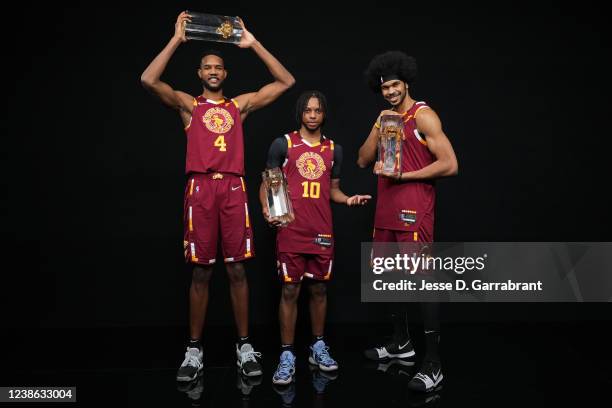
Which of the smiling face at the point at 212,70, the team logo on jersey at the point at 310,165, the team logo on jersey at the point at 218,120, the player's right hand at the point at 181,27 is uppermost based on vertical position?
the player's right hand at the point at 181,27

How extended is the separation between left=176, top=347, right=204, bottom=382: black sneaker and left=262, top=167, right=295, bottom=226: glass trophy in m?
0.75

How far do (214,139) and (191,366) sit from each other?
41.9 inches

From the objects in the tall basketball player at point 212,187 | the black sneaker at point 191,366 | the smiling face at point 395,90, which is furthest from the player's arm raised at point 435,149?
the black sneaker at point 191,366

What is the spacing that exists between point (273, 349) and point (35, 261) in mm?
1582

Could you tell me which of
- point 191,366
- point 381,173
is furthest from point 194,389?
point 381,173

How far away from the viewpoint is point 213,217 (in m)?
2.91

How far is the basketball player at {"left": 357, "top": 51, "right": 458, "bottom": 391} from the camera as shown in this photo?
279cm

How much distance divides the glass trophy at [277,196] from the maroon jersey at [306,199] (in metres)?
0.07

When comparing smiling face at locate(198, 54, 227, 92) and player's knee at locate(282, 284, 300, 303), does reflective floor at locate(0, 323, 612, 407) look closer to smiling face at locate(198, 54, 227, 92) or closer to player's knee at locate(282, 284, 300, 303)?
player's knee at locate(282, 284, 300, 303)

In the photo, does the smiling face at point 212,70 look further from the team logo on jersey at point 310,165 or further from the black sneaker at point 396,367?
the black sneaker at point 396,367

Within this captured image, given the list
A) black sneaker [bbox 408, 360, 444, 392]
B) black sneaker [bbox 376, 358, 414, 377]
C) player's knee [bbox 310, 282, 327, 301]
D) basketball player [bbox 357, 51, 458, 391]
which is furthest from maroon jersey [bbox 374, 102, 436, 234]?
black sneaker [bbox 376, 358, 414, 377]

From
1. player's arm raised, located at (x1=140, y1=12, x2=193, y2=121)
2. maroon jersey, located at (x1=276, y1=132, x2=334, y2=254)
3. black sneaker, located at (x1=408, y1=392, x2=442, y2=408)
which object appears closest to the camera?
black sneaker, located at (x1=408, y1=392, x2=442, y2=408)

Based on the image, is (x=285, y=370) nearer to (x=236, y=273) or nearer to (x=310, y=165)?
(x=236, y=273)

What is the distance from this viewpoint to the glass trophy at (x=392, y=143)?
9.12 ft
